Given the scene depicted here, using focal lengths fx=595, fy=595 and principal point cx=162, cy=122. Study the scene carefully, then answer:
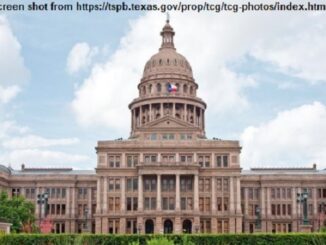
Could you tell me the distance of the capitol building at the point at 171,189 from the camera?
102 metres

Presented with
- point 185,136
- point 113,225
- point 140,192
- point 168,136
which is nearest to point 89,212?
point 113,225

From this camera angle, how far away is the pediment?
349 ft

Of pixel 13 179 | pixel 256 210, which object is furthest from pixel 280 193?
pixel 13 179

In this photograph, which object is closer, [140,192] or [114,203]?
[140,192]

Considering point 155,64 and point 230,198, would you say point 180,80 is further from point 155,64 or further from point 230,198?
point 230,198

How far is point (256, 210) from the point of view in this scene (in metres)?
110

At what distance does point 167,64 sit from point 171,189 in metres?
34.7

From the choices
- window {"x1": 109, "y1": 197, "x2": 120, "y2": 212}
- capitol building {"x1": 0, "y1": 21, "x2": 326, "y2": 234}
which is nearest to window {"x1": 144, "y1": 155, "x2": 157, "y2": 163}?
capitol building {"x1": 0, "y1": 21, "x2": 326, "y2": 234}

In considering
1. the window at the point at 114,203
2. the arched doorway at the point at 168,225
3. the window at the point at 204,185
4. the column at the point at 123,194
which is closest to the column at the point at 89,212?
the window at the point at 114,203

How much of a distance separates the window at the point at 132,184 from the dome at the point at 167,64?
3058 cm

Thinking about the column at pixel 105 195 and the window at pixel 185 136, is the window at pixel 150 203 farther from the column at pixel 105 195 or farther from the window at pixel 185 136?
the window at pixel 185 136

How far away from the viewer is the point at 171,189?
338 feet

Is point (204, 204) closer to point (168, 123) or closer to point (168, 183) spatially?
point (168, 183)

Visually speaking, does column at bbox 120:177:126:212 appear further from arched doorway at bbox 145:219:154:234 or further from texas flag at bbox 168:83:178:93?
texas flag at bbox 168:83:178:93
